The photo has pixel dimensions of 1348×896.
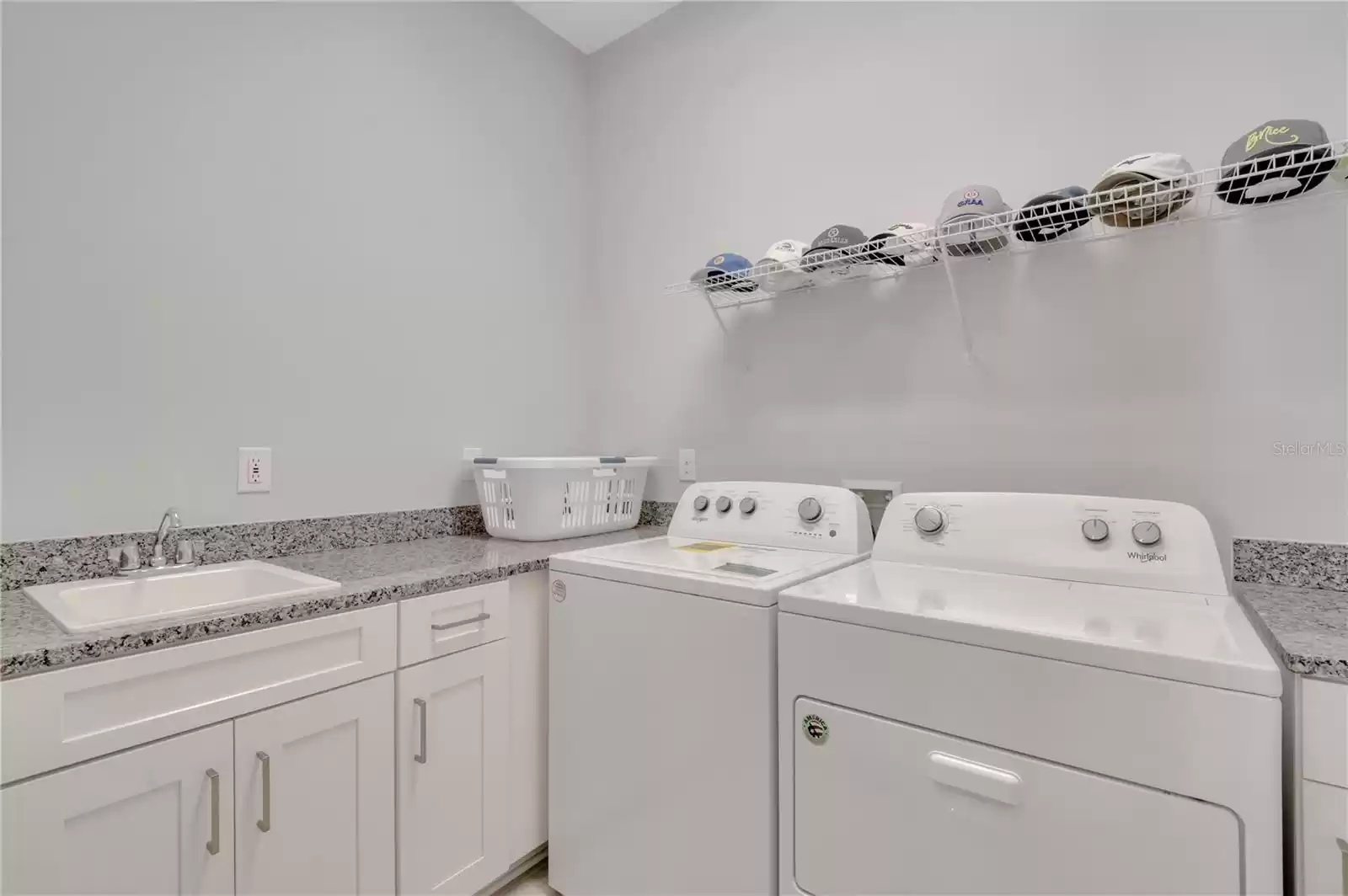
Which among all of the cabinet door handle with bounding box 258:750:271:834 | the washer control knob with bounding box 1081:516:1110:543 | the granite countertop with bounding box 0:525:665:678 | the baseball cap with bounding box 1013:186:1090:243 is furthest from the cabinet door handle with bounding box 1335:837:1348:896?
the cabinet door handle with bounding box 258:750:271:834

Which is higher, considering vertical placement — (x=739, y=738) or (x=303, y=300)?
(x=303, y=300)

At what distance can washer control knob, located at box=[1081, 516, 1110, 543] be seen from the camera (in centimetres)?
129

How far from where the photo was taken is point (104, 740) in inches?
38.1

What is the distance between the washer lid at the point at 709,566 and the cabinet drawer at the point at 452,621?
0.17m

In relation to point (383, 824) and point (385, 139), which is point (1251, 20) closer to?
point (385, 139)

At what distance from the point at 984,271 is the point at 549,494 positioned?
136 cm

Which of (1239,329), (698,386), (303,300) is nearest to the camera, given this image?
(1239,329)

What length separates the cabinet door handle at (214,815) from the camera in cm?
108

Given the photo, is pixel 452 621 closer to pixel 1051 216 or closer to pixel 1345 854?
pixel 1345 854

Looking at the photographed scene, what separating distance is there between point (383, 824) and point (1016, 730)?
1223 mm

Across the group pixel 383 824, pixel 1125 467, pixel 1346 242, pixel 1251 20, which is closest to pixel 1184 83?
pixel 1251 20

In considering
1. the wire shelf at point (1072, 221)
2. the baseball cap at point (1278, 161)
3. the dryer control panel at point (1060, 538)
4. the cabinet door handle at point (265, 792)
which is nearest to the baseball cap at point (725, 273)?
the wire shelf at point (1072, 221)

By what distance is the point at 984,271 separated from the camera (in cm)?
169

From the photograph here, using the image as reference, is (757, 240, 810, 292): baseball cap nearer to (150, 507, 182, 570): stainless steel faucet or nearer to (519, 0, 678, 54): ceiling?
(519, 0, 678, 54): ceiling
